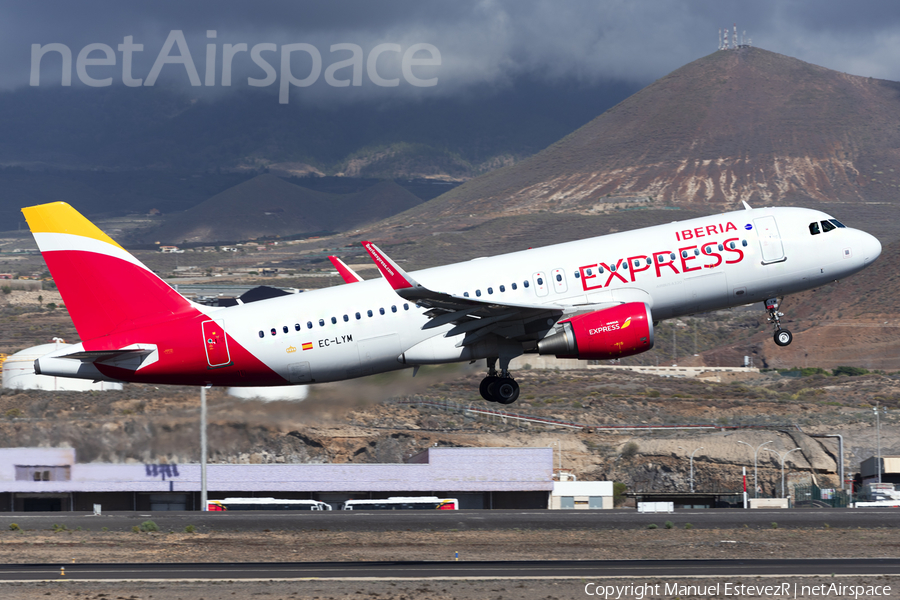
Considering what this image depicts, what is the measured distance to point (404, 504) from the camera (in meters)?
69.6

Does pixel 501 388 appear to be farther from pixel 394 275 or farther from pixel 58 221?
pixel 58 221

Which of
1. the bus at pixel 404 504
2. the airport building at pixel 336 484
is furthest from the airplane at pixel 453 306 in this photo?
the airport building at pixel 336 484

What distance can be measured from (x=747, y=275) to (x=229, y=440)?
115ft

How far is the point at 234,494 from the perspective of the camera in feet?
246

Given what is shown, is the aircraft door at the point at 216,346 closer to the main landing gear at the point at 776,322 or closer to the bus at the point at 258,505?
the main landing gear at the point at 776,322

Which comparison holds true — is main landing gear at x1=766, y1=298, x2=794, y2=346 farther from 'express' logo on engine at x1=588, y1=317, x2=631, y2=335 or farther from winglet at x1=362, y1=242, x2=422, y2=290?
winglet at x1=362, y1=242, x2=422, y2=290

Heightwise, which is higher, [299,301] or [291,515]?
[299,301]

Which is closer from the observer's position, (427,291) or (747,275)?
(427,291)

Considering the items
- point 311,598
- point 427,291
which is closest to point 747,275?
point 427,291

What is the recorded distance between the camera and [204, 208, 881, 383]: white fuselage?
3788 cm

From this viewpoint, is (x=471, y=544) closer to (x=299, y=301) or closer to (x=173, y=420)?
(x=299, y=301)

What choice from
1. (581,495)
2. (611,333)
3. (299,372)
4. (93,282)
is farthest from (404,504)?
(611,333)

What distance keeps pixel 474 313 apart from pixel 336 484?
4063cm

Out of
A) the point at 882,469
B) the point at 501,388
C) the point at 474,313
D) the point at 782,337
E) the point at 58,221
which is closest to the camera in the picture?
the point at 474,313
